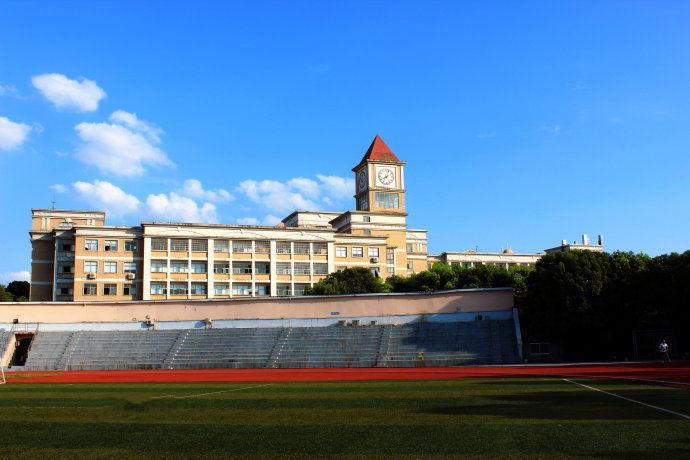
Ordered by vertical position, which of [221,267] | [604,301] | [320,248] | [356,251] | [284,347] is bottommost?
[284,347]

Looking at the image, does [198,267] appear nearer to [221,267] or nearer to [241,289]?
[221,267]

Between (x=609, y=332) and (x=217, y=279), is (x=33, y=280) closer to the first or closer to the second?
(x=217, y=279)

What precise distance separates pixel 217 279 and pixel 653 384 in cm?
7174

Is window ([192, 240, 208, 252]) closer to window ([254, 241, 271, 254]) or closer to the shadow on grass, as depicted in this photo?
window ([254, 241, 271, 254])

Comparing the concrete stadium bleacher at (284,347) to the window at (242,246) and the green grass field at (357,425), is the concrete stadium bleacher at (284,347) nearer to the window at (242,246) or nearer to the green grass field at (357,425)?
the green grass field at (357,425)

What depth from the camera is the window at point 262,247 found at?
89.6m

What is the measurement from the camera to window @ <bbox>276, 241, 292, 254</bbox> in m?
90.5

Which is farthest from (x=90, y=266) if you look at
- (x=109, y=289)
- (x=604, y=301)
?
(x=604, y=301)

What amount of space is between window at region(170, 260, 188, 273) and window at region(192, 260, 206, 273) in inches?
42.3

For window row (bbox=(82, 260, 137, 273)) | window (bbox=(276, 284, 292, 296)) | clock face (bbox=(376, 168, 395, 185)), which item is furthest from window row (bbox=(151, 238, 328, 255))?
clock face (bbox=(376, 168, 395, 185))

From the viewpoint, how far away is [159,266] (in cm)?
8531

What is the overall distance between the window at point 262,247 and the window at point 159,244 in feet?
40.5

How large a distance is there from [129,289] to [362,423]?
7758 cm

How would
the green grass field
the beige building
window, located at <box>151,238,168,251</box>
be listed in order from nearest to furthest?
the green grass field, the beige building, window, located at <box>151,238,168,251</box>
